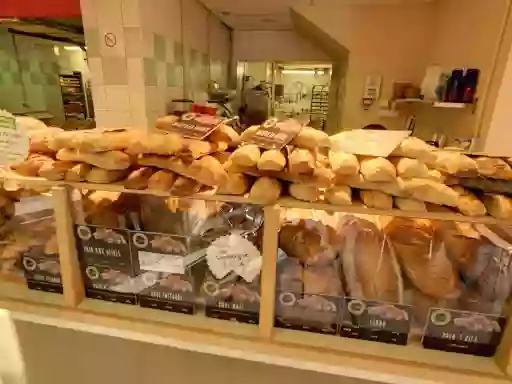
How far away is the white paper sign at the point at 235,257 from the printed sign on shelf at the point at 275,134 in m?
0.19

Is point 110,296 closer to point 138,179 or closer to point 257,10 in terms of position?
point 138,179

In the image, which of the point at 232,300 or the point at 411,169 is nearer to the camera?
the point at 411,169

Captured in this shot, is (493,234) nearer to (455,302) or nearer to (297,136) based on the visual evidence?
(455,302)

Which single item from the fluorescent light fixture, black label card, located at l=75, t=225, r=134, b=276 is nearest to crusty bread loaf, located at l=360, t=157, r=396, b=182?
black label card, located at l=75, t=225, r=134, b=276

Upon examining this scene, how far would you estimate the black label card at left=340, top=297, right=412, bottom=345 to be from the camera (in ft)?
2.11

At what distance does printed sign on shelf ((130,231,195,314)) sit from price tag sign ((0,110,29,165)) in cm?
29

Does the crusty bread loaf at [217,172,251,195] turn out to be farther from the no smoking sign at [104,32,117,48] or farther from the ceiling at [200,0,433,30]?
the ceiling at [200,0,433,30]

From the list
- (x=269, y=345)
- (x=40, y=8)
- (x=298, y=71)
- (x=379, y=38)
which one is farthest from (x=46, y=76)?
(x=269, y=345)

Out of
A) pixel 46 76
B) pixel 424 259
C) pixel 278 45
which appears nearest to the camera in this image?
pixel 424 259

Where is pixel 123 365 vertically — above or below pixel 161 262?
below

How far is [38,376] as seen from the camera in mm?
908

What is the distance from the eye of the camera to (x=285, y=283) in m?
0.68

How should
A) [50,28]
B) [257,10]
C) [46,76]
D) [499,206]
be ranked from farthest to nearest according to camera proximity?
1. [46,76]
2. [257,10]
3. [50,28]
4. [499,206]

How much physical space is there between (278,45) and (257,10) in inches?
41.3
